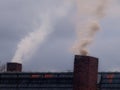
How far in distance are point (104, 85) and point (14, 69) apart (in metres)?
23.4

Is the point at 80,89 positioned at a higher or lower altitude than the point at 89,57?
lower

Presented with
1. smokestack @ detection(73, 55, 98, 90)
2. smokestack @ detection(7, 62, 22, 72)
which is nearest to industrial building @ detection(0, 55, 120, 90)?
smokestack @ detection(7, 62, 22, 72)

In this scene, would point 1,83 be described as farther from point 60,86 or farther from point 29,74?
point 60,86

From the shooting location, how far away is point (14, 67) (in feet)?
387

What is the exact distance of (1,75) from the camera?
11281 centimetres

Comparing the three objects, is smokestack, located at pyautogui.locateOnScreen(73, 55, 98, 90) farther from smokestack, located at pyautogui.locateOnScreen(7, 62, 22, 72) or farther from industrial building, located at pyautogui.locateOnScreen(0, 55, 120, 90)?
smokestack, located at pyautogui.locateOnScreen(7, 62, 22, 72)

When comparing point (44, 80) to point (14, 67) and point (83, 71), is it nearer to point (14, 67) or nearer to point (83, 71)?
point (14, 67)

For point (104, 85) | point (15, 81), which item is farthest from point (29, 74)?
point (104, 85)

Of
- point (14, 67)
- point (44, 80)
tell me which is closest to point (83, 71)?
point (44, 80)

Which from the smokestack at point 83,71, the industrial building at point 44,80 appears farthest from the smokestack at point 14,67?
the smokestack at point 83,71

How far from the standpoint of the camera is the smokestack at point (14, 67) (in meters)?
117

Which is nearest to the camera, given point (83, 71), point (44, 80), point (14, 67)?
point (83, 71)

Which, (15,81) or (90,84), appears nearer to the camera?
(90,84)

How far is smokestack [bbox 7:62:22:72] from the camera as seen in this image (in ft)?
385
